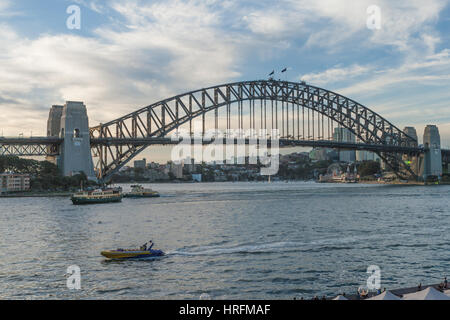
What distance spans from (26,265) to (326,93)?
98.7m

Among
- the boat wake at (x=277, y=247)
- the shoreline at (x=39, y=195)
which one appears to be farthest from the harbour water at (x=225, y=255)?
the shoreline at (x=39, y=195)

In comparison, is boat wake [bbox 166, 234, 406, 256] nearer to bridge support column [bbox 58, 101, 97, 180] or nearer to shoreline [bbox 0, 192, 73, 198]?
bridge support column [bbox 58, 101, 97, 180]

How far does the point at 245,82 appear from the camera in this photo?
98.1m

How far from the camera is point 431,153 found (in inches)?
4633

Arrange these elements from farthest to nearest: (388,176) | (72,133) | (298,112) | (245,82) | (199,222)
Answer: (388,176), (298,112), (245,82), (72,133), (199,222)

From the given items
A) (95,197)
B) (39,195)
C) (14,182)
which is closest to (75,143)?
(39,195)

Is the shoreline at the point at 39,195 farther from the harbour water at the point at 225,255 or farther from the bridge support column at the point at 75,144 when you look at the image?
the harbour water at the point at 225,255

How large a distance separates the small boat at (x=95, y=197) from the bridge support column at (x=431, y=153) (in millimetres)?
87085

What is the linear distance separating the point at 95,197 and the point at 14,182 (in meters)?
28.4

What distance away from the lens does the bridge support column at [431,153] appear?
11788cm

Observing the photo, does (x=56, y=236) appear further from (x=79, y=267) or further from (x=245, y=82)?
(x=245, y=82)

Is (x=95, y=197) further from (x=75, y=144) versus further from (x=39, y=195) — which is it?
(x=39, y=195)
